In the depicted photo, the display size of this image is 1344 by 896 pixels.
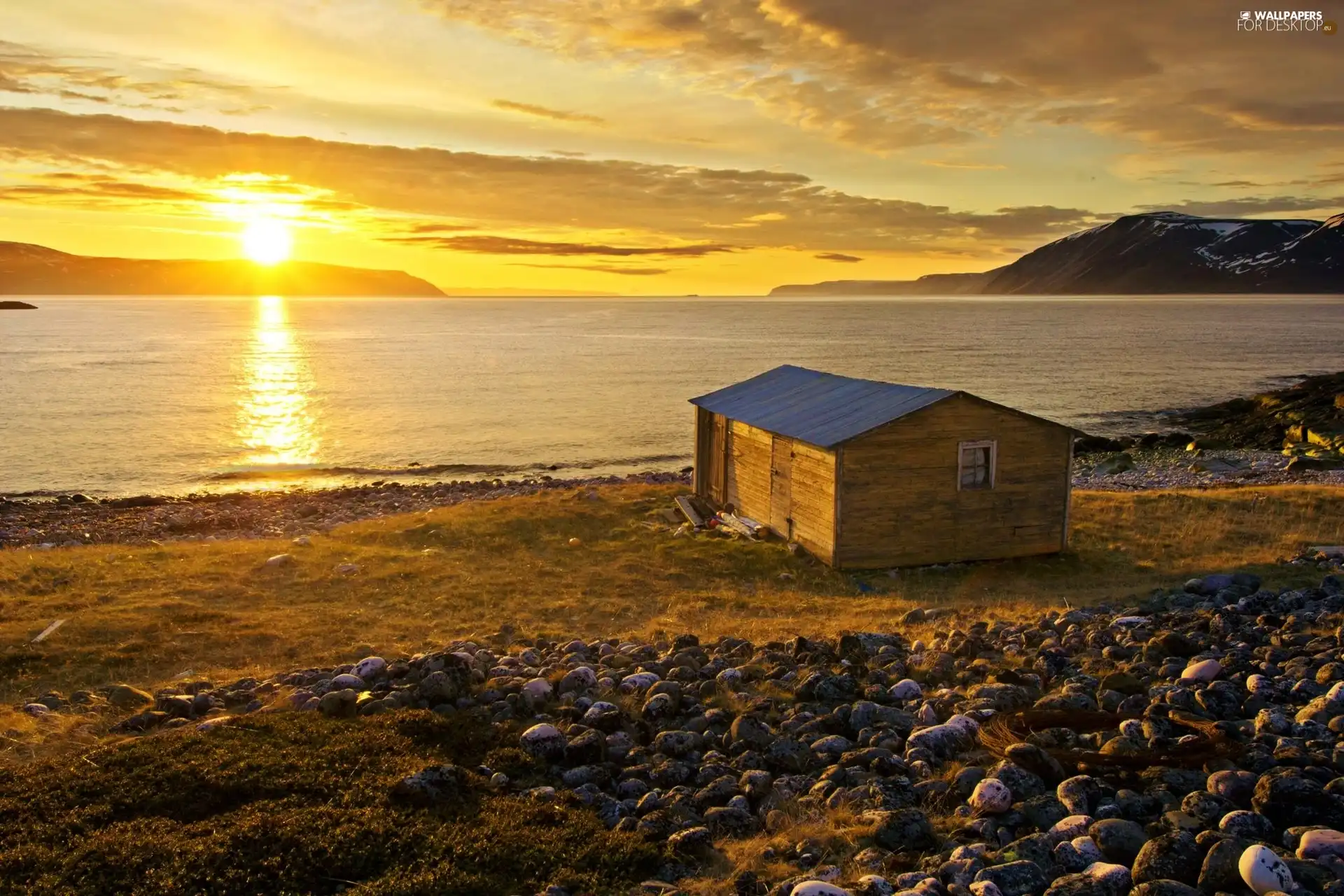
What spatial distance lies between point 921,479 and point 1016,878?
14.5 metres

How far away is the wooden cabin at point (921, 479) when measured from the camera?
66.2 ft

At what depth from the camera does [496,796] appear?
28.3 feet

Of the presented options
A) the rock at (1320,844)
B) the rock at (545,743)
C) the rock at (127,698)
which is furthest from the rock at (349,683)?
the rock at (1320,844)

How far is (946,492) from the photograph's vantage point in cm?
2072

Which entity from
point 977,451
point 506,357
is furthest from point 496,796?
point 506,357

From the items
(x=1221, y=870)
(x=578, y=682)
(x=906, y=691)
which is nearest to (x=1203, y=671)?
(x=906, y=691)

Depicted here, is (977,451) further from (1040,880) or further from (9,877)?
(9,877)

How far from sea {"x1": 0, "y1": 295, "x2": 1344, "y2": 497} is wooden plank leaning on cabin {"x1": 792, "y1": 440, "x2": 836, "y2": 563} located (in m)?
23.3

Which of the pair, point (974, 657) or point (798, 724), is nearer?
point (798, 724)

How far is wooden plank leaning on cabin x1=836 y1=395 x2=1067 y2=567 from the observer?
20.2 meters

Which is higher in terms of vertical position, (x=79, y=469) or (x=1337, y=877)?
(x=1337, y=877)

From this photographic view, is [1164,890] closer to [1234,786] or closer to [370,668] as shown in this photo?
[1234,786]

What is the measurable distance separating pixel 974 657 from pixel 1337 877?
6.02 m

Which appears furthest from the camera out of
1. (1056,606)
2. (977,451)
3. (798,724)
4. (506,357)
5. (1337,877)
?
(506,357)
